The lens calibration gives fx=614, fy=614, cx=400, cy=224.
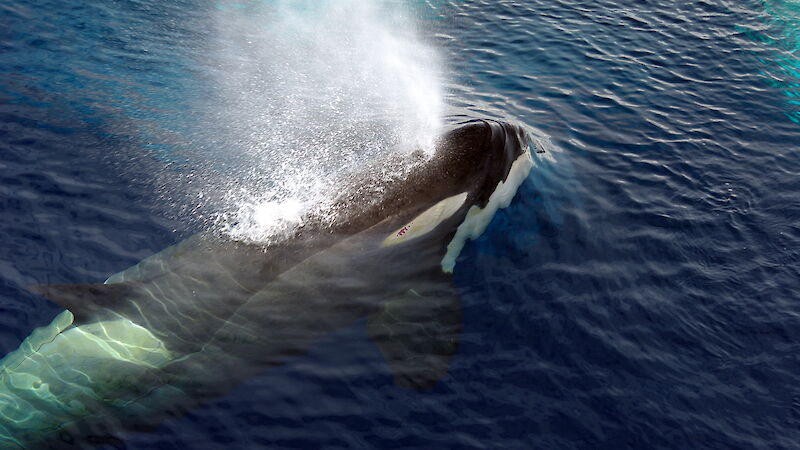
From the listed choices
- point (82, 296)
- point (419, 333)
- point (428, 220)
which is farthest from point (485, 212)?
point (82, 296)

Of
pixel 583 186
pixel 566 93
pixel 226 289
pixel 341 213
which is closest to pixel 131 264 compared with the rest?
pixel 226 289

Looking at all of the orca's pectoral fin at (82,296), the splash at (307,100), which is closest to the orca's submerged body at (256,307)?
the orca's pectoral fin at (82,296)

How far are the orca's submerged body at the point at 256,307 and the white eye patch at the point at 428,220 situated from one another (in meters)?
0.02

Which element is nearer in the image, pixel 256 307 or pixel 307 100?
pixel 256 307

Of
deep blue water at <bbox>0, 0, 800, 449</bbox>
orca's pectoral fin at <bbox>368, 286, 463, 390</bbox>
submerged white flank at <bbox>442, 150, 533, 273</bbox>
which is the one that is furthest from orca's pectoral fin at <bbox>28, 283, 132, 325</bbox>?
submerged white flank at <bbox>442, 150, 533, 273</bbox>

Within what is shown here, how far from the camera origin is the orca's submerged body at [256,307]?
7.85m

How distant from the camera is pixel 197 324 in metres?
8.64

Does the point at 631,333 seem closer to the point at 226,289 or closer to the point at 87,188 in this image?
the point at 226,289

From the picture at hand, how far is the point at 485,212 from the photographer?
1105 centimetres

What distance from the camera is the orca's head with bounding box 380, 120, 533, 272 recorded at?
10.2m

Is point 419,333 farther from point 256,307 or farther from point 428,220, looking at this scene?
point 256,307

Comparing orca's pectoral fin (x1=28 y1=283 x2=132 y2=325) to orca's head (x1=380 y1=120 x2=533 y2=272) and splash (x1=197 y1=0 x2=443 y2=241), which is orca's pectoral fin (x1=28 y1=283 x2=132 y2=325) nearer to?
splash (x1=197 y1=0 x2=443 y2=241)

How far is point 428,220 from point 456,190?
0.72 meters

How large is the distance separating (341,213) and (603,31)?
13.3 m
